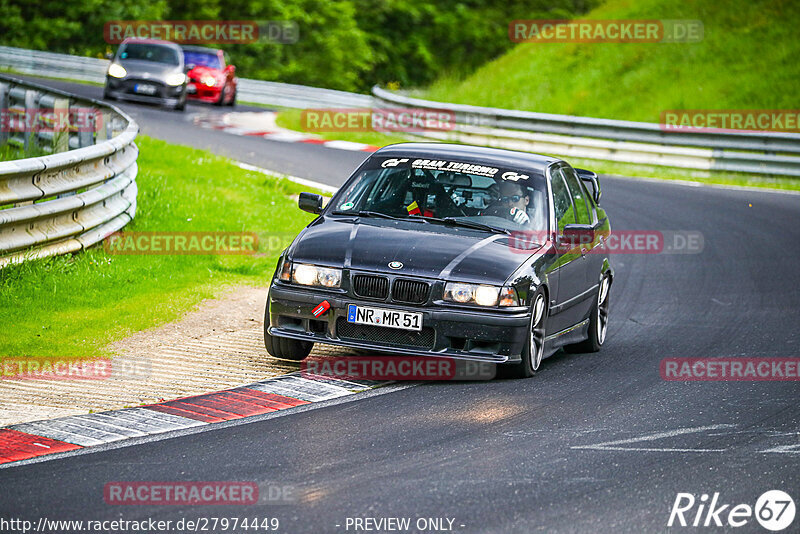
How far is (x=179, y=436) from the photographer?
667cm

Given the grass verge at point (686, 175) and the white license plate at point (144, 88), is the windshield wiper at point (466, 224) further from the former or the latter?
the white license plate at point (144, 88)

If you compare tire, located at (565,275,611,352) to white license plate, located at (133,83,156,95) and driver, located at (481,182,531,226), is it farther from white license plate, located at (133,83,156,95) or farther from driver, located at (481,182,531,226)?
white license plate, located at (133,83,156,95)

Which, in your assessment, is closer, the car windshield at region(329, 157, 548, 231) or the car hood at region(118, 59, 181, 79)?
the car windshield at region(329, 157, 548, 231)

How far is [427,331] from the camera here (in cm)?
805

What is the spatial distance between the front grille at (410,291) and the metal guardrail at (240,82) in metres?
31.9

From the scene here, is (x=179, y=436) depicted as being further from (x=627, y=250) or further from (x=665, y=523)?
(x=627, y=250)

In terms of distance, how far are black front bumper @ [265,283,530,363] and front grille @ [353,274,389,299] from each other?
49 millimetres

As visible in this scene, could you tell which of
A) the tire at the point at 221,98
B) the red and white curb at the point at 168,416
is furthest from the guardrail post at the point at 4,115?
the tire at the point at 221,98

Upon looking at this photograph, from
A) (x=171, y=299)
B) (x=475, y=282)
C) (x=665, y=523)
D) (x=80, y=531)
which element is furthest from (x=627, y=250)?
(x=80, y=531)

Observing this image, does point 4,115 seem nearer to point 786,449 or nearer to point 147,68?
point 147,68

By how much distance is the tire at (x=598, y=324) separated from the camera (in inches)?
396

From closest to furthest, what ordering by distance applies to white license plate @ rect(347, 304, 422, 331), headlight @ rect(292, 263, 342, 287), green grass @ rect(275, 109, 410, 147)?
white license plate @ rect(347, 304, 422, 331)
headlight @ rect(292, 263, 342, 287)
green grass @ rect(275, 109, 410, 147)

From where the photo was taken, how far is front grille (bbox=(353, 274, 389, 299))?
8.11m

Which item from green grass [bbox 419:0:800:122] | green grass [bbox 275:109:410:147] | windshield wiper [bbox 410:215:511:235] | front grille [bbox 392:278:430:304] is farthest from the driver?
green grass [bbox 419:0:800:122]
